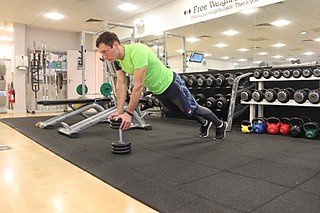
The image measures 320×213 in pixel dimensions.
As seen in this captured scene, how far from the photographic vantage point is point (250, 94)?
13.2ft

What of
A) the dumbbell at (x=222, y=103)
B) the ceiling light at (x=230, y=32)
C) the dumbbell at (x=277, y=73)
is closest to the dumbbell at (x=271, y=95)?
the dumbbell at (x=277, y=73)

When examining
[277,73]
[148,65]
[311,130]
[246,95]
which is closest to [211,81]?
[246,95]

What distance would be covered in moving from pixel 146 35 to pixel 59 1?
2.31 m

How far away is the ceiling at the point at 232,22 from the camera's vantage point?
14.5 ft

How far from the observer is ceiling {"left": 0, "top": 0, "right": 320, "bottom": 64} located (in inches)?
174

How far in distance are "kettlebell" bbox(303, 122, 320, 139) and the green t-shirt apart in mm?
2050

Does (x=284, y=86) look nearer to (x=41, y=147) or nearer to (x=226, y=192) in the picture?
(x=226, y=192)

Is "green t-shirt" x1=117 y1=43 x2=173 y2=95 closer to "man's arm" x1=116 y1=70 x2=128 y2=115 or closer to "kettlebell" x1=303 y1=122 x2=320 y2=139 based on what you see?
"man's arm" x1=116 y1=70 x2=128 y2=115

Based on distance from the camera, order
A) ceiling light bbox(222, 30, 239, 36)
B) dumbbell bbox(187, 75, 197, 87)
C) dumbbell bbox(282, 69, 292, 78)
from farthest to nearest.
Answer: ceiling light bbox(222, 30, 239, 36) → dumbbell bbox(187, 75, 197, 87) → dumbbell bbox(282, 69, 292, 78)

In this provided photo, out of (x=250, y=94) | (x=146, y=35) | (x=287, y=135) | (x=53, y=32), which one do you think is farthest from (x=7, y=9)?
(x=287, y=135)

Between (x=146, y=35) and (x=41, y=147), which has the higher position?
(x=146, y=35)

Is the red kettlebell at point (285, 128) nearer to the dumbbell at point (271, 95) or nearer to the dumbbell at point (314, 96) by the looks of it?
the dumbbell at point (271, 95)

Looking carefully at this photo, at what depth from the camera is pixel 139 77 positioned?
2.04 m

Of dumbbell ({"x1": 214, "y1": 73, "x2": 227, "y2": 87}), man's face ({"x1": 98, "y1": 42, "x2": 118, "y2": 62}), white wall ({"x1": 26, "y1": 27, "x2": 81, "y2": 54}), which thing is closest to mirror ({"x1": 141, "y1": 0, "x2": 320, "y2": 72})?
dumbbell ({"x1": 214, "y1": 73, "x2": 227, "y2": 87})
